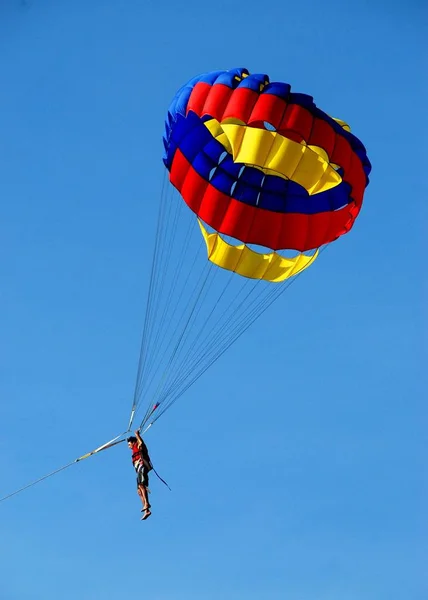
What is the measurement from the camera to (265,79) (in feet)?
77.2

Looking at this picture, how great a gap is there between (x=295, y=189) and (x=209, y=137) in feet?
6.40

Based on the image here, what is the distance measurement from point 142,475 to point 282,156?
6313 mm

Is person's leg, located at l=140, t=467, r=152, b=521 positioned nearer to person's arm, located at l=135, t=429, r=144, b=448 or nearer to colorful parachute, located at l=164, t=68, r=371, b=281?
person's arm, located at l=135, t=429, r=144, b=448

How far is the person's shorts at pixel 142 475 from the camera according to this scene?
912 inches

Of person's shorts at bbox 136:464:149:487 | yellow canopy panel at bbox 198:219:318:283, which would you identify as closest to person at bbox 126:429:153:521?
person's shorts at bbox 136:464:149:487

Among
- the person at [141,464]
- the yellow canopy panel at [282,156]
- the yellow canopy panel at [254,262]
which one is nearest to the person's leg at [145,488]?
the person at [141,464]

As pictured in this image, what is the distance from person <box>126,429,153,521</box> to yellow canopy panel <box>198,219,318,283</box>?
13.7 feet

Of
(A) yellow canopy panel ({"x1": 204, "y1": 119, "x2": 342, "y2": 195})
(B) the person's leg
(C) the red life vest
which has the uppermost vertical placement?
(A) yellow canopy panel ({"x1": 204, "y1": 119, "x2": 342, "y2": 195})

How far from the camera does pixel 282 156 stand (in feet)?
75.8

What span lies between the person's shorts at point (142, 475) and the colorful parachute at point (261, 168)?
15.2ft

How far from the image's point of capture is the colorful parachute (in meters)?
23.0

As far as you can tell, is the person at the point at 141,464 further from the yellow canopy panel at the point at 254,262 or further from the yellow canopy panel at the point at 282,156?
the yellow canopy panel at the point at 282,156

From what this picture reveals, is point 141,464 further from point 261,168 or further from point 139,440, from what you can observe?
point 261,168

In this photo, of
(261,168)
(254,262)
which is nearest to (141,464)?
(254,262)
